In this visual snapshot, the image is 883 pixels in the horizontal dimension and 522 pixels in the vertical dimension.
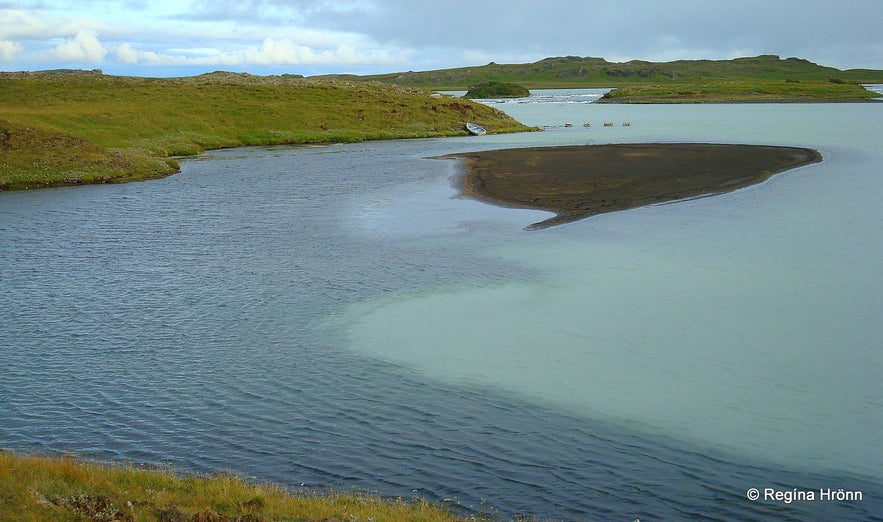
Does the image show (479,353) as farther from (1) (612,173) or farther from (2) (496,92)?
(2) (496,92)

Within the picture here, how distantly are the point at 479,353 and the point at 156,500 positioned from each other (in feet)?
26.2

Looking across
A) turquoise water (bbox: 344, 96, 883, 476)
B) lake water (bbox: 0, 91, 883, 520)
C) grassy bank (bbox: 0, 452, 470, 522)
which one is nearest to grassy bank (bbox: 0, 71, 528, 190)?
lake water (bbox: 0, 91, 883, 520)

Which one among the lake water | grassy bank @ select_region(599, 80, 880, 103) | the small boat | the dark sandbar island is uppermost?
grassy bank @ select_region(599, 80, 880, 103)

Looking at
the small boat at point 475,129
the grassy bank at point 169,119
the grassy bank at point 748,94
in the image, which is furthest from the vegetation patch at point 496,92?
the small boat at point 475,129

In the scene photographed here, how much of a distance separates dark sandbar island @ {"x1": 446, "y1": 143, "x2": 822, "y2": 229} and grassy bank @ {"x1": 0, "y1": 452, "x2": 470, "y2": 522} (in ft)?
63.1

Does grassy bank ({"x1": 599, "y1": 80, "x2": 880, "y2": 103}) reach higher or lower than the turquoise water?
higher

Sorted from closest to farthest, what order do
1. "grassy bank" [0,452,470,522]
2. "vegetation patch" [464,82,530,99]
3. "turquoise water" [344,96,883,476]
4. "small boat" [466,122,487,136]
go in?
"grassy bank" [0,452,470,522]
"turquoise water" [344,96,883,476]
"small boat" [466,122,487,136]
"vegetation patch" [464,82,530,99]

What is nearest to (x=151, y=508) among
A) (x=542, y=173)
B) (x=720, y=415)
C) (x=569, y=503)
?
(x=569, y=503)

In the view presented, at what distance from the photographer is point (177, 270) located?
2248cm

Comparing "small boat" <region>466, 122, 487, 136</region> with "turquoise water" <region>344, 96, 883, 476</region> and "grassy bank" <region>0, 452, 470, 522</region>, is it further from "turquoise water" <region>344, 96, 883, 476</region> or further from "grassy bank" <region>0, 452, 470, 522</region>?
"grassy bank" <region>0, 452, 470, 522</region>

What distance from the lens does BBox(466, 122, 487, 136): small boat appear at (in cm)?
7711

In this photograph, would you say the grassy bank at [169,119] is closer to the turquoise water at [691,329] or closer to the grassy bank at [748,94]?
the turquoise water at [691,329]

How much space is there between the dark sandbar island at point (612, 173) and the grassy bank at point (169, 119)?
821 inches

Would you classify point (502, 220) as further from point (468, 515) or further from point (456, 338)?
point (468, 515)
